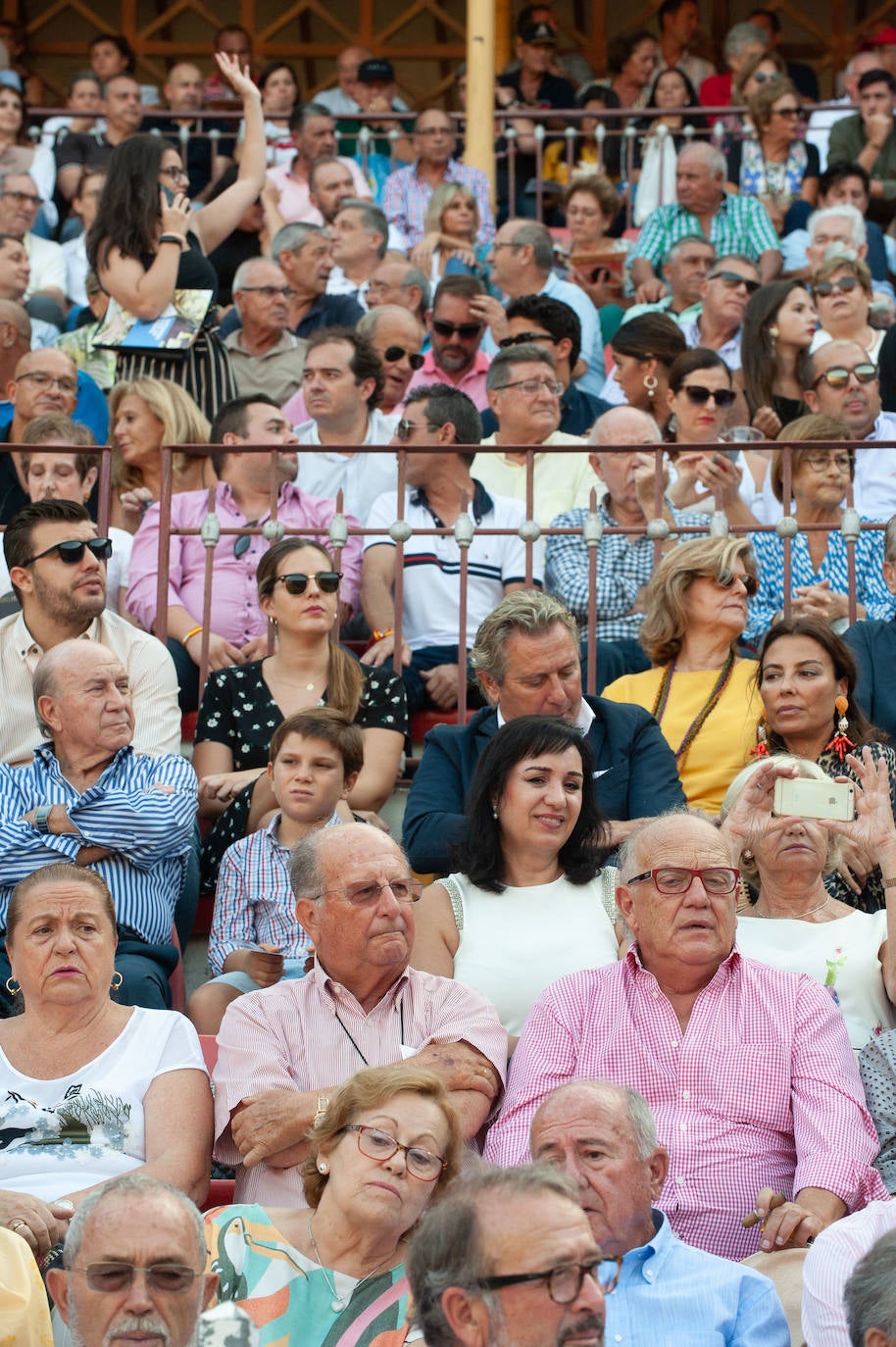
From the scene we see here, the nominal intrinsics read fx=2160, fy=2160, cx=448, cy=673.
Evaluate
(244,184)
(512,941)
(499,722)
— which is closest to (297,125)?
(244,184)

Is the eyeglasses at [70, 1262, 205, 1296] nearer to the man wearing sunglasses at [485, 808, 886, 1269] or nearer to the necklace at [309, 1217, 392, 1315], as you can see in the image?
the necklace at [309, 1217, 392, 1315]

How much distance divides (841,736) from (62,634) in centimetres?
208

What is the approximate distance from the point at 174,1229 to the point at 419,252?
24.2 ft

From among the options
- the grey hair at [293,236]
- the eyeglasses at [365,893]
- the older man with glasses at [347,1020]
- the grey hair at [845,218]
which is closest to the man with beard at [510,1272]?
the older man with glasses at [347,1020]

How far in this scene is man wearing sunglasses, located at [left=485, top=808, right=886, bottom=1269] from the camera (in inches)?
162

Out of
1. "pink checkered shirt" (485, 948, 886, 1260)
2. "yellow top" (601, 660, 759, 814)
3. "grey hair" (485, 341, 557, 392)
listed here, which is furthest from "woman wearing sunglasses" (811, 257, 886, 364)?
"pink checkered shirt" (485, 948, 886, 1260)

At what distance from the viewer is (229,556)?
6.66 m

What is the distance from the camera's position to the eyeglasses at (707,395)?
728cm

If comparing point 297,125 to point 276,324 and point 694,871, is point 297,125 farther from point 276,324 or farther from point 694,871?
point 694,871

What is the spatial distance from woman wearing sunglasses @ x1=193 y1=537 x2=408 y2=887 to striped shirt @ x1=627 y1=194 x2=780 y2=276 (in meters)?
5.05

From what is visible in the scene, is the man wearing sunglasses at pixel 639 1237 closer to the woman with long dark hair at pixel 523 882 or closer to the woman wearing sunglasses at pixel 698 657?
the woman with long dark hair at pixel 523 882

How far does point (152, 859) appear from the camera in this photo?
5090 mm

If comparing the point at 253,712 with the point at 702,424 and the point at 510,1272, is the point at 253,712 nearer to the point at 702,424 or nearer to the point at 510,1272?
the point at 702,424

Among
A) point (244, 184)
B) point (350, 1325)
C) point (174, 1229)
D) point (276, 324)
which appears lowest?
point (350, 1325)
